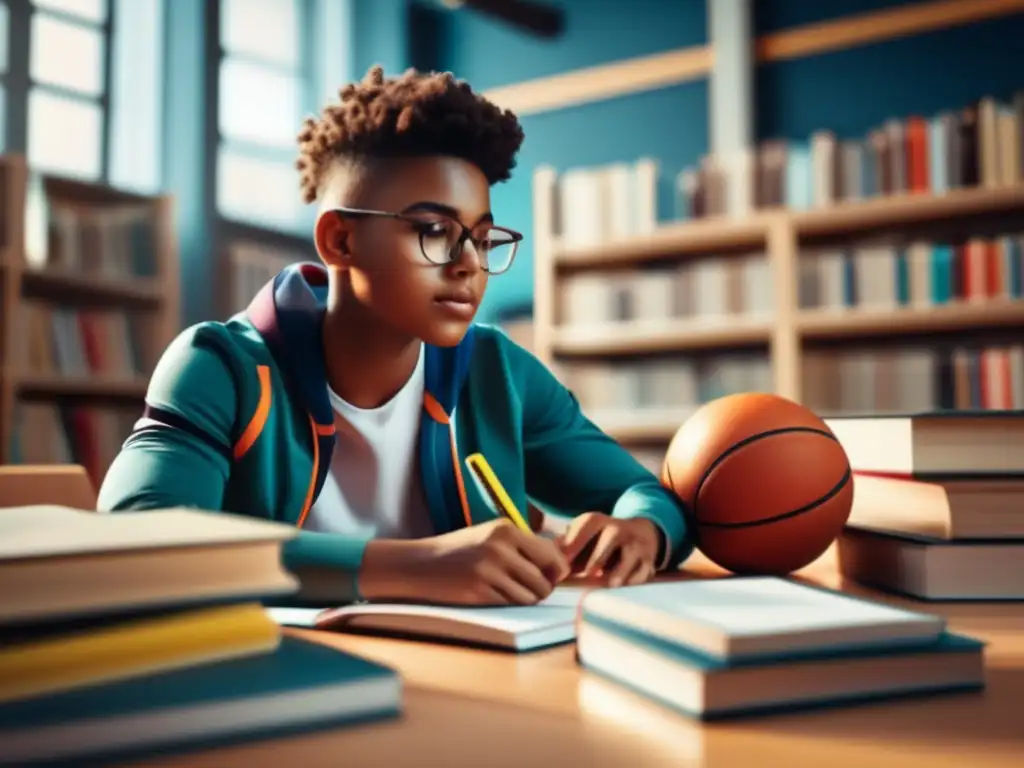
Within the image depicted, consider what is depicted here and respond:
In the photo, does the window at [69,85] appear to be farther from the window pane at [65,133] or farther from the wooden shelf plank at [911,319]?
the wooden shelf plank at [911,319]

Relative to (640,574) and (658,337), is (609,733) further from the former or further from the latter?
(658,337)

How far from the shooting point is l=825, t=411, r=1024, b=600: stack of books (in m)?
0.85

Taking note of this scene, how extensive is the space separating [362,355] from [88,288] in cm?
310

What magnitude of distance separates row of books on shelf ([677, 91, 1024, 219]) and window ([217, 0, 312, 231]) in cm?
198

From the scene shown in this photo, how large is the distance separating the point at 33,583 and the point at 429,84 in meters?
0.78

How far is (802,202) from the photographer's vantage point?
3.73m

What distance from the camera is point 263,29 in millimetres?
5004

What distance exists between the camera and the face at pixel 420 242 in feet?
3.35

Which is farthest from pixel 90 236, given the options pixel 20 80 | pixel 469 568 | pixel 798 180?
pixel 469 568

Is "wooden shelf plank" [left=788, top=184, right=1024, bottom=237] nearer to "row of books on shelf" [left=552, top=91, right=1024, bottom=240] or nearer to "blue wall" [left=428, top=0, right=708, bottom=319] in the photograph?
"row of books on shelf" [left=552, top=91, right=1024, bottom=240]

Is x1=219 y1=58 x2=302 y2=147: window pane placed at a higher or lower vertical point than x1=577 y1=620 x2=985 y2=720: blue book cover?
higher

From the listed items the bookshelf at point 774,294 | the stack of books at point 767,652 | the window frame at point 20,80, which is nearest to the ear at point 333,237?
the stack of books at point 767,652

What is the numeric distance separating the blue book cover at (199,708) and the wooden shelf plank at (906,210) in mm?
3359

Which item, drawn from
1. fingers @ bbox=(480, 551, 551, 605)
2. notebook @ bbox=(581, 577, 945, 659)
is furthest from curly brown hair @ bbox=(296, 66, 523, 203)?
notebook @ bbox=(581, 577, 945, 659)
